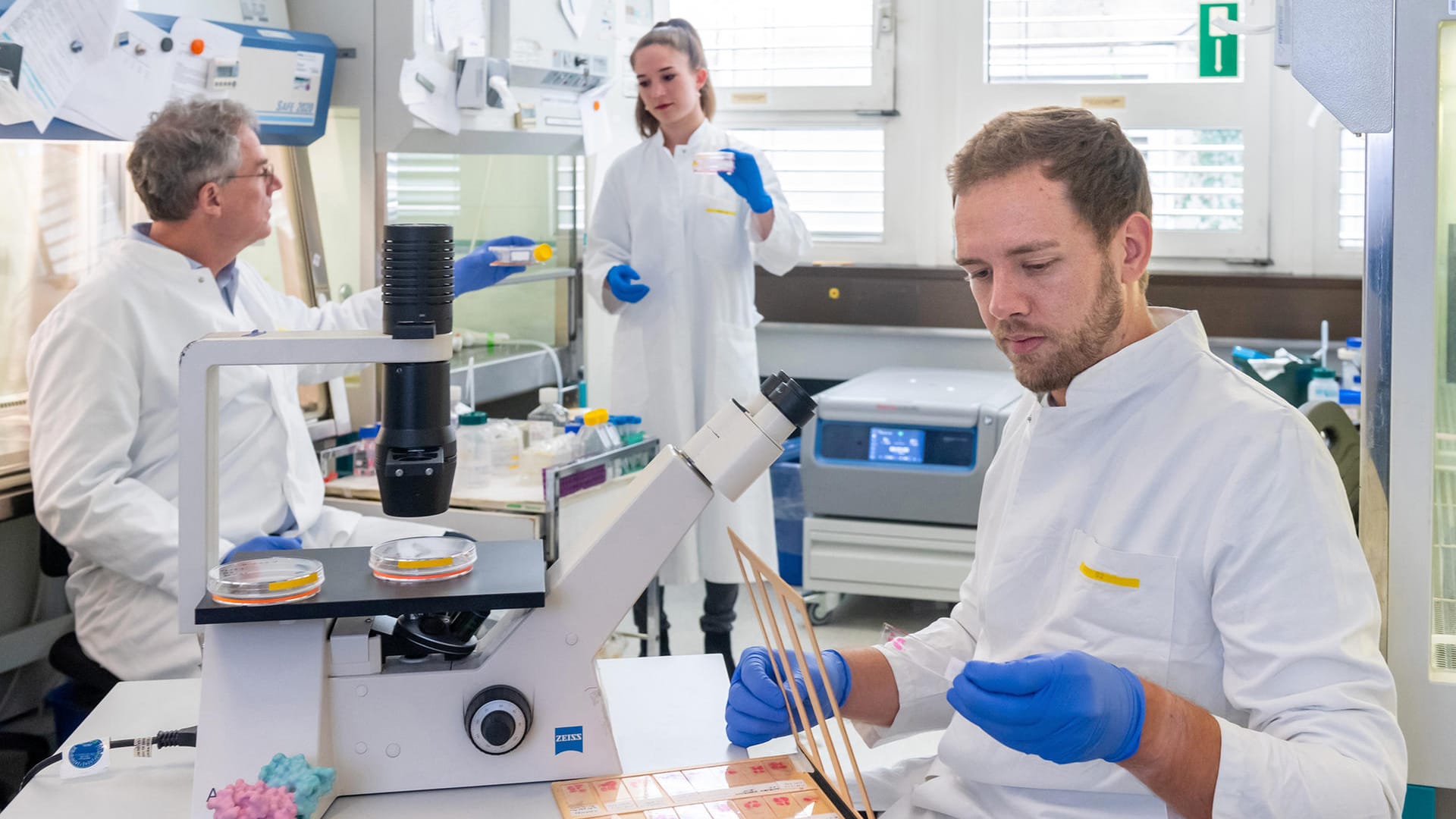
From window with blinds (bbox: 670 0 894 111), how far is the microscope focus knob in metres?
3.17

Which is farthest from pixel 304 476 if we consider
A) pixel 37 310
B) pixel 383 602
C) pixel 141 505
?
pixel 383 602

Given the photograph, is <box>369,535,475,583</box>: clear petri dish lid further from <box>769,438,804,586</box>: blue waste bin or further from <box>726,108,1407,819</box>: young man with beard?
<box>769,438,804,586</box>: blue waste bin

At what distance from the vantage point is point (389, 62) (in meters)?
2.77

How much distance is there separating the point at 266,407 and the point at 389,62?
2.98 feet

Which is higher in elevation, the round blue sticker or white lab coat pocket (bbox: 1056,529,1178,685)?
white lab coat pocket (bbox: 1056,529,1178,685)

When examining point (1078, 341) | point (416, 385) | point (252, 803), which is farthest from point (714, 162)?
point (252, 803)

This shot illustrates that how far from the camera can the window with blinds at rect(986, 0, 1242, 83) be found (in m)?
3.69

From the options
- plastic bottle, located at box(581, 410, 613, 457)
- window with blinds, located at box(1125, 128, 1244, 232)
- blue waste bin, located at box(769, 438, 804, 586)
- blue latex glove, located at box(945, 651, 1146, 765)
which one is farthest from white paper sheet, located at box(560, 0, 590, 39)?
blue latex glove, located at box(945, 651, 1146, 765)

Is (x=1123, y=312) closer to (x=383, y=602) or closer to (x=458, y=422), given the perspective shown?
(x=383, y=602)

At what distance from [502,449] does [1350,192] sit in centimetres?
247

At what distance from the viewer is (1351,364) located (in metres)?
3.11

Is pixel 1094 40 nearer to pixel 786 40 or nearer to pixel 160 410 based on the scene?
pixel 786 40

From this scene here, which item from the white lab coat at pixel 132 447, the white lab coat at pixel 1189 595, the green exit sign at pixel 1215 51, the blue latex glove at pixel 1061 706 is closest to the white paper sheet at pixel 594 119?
the white lab coat at pixel 132 447

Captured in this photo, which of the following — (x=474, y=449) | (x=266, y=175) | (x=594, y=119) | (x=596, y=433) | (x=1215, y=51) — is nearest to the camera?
(x=266, y=175)
